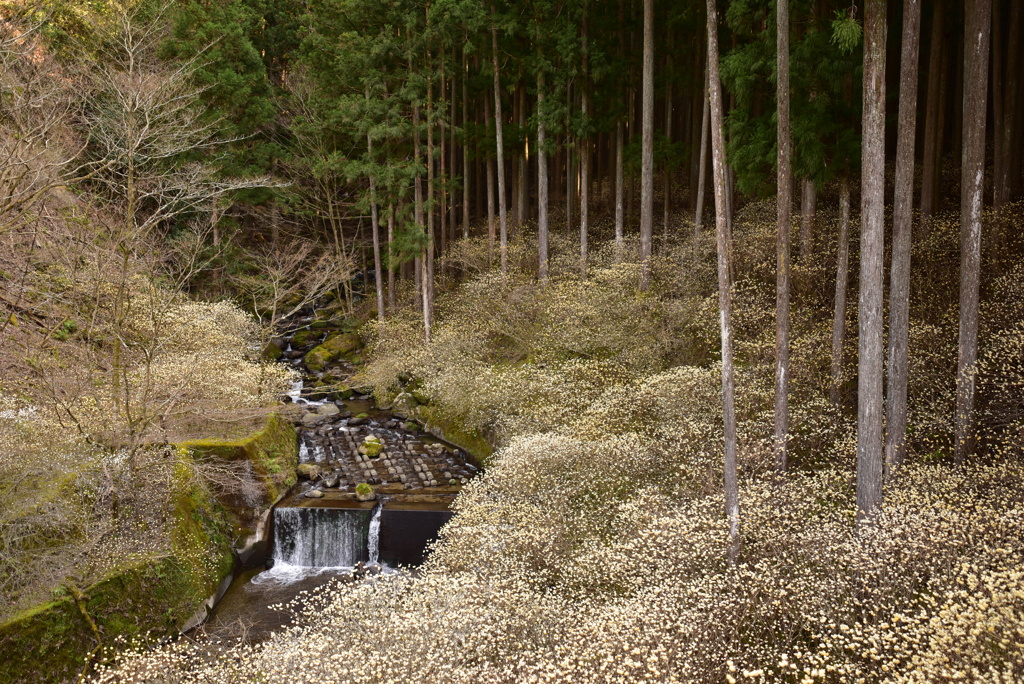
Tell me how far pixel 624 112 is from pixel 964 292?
14081 millimetres

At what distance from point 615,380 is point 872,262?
6.90 m

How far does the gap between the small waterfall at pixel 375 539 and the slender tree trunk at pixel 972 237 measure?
38.0 ft

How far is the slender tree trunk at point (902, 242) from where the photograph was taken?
957 cm

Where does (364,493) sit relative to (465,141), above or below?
below

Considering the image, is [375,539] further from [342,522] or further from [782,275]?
[782,275]

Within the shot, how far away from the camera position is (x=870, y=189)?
926 cm

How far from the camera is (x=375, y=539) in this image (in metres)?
15.1

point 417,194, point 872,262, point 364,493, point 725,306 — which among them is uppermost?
point 417,194

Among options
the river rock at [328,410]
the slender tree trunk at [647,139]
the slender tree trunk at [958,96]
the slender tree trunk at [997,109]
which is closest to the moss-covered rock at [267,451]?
the river rock at [328,410]

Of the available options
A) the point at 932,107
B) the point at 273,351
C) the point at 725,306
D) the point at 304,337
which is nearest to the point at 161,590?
the point at 725,306

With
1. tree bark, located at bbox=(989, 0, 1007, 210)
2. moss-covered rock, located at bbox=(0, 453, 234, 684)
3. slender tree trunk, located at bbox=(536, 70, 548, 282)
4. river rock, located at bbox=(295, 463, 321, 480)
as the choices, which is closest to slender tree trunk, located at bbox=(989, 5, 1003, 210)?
tree bark, located at bbox=(989, 0, 1007, 210)

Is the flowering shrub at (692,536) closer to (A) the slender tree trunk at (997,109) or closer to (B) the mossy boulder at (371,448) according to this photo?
(A) the slender tree trunk at (997,109)

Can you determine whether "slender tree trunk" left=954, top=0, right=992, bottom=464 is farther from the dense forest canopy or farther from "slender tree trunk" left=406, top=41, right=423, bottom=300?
"slender tree trunk" left=406, top=41, right=423, bottom=300

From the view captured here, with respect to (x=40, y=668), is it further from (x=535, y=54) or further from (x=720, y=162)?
(x=535, y=54)
